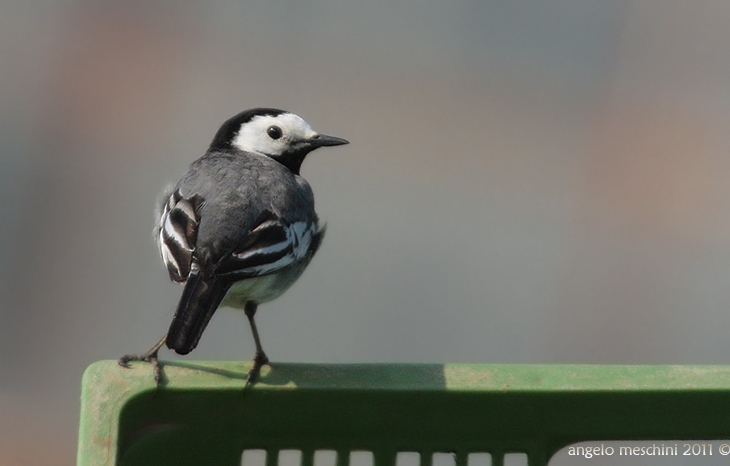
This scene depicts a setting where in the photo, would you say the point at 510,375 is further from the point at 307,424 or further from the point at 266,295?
the point at 266,295

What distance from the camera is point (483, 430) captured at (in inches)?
65.4

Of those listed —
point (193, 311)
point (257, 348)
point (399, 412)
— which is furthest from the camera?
A: point (257, 348)

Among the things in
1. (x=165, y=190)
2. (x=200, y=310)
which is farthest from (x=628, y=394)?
(x=165, y=190)

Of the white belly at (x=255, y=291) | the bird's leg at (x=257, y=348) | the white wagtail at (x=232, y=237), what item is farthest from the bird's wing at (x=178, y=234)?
the bird's leg at (x=257, y=348)

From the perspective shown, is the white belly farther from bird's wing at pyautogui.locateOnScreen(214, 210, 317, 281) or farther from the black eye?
the black eye

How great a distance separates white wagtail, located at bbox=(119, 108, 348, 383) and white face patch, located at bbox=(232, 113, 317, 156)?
0.06 m

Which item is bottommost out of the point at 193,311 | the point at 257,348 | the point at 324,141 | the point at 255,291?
the point at 257,348

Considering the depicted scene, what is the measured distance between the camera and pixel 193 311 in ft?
5.98

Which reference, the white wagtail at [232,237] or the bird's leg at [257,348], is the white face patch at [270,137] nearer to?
the white wagtail at [232,237]

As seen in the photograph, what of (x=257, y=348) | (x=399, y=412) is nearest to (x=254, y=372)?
(x=399, y=412)

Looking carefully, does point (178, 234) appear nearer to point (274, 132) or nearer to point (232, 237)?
point (232, 237)

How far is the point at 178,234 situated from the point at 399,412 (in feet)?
2.65

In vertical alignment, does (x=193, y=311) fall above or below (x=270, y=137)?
below

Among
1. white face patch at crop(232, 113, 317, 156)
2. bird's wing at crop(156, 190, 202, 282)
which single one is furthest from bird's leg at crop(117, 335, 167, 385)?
white face patch at crop(232, 113, 317, 156)
